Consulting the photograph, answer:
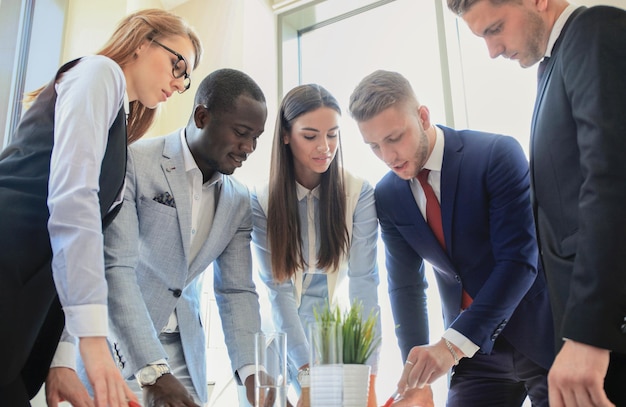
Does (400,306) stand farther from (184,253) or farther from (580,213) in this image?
(580,213)

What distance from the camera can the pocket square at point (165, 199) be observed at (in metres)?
1.87

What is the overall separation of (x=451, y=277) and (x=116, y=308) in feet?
3.40

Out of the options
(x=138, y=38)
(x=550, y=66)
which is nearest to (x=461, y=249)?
(x=550, y=66)

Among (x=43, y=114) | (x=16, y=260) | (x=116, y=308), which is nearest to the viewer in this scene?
(x=16, y=260)

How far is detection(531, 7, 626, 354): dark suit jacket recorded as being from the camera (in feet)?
3.59

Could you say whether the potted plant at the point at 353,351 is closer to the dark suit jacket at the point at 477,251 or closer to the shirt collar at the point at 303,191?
the dark suit jacket at the point at 477,251

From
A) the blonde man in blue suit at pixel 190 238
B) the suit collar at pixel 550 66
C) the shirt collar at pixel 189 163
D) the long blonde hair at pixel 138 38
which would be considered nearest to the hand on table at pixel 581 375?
the suit collar at pixel 550 66

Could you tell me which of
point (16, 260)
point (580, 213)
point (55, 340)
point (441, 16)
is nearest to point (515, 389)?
point (580, 213)

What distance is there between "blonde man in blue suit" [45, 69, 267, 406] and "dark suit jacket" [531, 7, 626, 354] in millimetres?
934

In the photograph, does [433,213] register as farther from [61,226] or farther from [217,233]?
[61,226]

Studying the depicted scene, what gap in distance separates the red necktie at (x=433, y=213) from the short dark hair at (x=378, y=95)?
26 centimetres

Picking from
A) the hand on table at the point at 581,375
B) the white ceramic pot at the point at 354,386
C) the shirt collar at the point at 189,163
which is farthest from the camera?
the shirt collar at the point at 189,163

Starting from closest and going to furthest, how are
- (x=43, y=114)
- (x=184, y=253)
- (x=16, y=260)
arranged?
1. (x=16, y=260)
2. (x=43, y=114)
3. (x=184, y=253)

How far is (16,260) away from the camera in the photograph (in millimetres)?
1147
